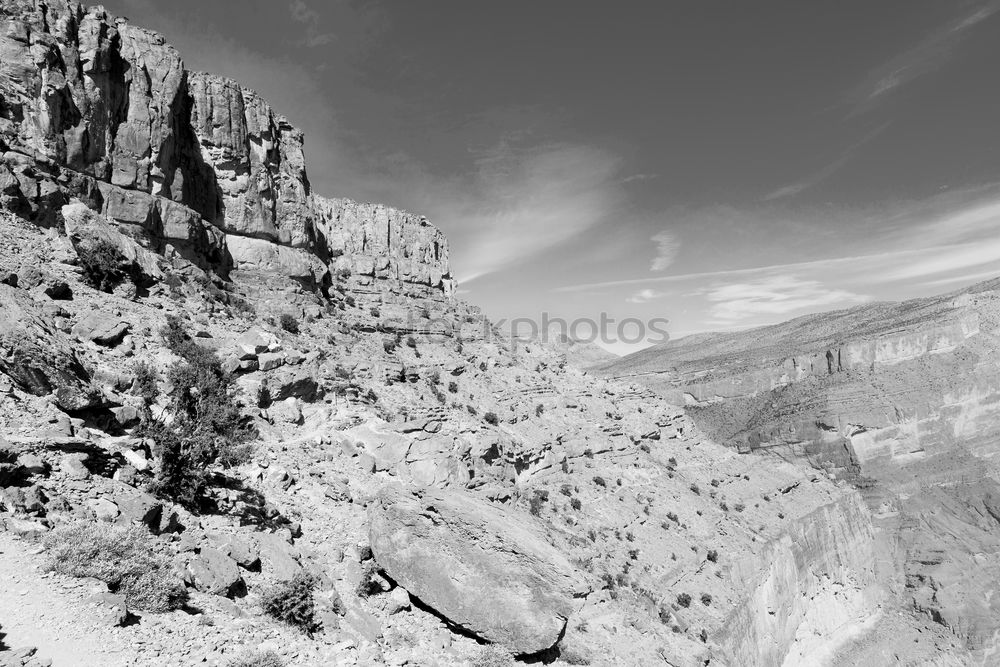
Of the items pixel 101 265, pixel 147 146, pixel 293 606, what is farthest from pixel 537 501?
pixel 147 146

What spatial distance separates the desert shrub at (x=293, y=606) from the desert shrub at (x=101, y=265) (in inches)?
664

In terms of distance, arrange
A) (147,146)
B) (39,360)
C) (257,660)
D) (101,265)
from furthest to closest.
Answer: (147,146)
(101,265)
(39,360)
(257,660)

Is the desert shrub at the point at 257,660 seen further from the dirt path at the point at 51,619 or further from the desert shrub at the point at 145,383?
the desert shrub at the point at 145,383

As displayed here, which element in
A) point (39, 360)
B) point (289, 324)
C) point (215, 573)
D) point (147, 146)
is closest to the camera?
point (215, 573)

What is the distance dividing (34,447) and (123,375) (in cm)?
534

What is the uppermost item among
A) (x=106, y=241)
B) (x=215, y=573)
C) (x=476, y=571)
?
(x=106, y=241)

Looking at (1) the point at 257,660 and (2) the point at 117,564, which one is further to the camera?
(2) the point at 117,564

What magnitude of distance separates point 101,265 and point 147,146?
32.2 ft

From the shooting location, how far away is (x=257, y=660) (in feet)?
26.0

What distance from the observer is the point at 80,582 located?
24.7ft

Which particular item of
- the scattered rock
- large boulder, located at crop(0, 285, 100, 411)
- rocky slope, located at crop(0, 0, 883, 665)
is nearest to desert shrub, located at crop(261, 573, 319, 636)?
rocky slope, located at crop(0, 0, 883, 665)

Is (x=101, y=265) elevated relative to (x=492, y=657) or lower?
elevated

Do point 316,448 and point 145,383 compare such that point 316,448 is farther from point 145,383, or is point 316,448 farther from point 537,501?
point 537,501

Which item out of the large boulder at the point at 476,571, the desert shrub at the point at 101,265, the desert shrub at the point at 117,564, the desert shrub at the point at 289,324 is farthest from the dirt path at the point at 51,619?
the desert shrub at the point at 289,324
